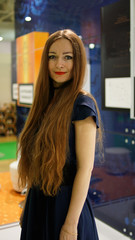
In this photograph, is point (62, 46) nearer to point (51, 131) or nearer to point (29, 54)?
point (51, 131)

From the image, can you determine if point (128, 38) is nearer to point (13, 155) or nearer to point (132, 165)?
point (132, 165)

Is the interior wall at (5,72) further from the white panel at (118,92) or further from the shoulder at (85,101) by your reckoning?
the shoulder at (85,101)

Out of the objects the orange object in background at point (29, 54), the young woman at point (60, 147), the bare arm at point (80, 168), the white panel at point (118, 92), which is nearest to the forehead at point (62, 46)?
the young woman at point (60, 147)

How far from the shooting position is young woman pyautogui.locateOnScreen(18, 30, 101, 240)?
1.38 m

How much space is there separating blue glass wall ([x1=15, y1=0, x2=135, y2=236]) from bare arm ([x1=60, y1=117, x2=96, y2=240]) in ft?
4.65

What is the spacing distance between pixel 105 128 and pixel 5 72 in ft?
4.57

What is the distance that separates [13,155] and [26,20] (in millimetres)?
1712

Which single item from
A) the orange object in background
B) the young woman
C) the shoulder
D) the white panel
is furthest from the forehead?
the orange object in background

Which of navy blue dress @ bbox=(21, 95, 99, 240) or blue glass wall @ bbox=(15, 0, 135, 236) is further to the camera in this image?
blue glass wall @ bbox=(15, 0, 135, 236)

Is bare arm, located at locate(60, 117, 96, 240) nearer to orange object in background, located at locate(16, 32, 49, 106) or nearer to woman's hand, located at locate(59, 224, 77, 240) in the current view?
woman's hand, located at locate(59, 224, 77, 240)

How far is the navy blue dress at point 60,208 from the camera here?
1400 mm

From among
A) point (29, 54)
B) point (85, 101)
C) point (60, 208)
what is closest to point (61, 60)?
point (85, 101)

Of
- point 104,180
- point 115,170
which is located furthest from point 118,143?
point 104,180

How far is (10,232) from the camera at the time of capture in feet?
10.0
